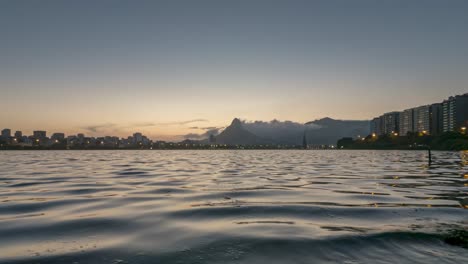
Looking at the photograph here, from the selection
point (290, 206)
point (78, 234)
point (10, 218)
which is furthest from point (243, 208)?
point (10, 218)

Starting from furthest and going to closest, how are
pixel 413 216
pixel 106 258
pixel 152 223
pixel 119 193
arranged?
pixel 119 193
pixel 413 216
pixel 152 223
pixel 106 258

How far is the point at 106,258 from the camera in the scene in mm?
6801

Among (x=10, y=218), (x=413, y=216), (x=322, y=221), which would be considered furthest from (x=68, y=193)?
(x=413, y=216)

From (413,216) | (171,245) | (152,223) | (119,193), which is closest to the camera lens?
(171,245)

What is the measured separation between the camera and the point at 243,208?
13.0 m

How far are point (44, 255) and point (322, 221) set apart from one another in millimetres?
7728

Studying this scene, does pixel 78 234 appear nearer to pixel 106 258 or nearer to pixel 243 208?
pixel 106 258

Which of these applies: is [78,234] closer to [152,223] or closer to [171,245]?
[152,223]

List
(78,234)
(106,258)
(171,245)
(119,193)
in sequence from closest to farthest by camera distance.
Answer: (106,258)
(171,245)
(78,234)
(119,193)

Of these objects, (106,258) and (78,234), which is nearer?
(106,258)

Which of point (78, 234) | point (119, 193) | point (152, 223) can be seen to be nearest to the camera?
point (78, 234)

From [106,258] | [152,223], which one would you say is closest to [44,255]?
[106,258]

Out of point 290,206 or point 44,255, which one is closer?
point 44,255

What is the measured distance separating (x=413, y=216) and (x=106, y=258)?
32.1 feet
